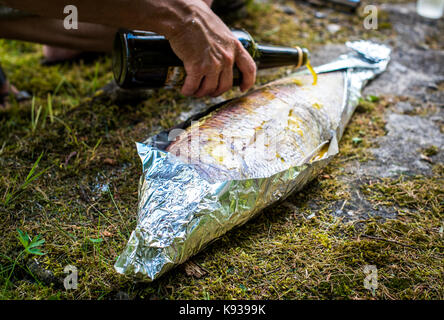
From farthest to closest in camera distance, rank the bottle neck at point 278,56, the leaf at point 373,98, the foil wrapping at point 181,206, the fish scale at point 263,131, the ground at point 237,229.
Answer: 1. the leaf at point 373,98
2. the bottle neck at point 278,56
3. the fish scale at point 263,131
4. the ground at point 237,229
5. the foil wrapping at point 181,206

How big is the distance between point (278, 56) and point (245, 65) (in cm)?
42

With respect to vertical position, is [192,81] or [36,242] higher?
[192,81]

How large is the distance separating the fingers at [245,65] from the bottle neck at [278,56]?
22cm

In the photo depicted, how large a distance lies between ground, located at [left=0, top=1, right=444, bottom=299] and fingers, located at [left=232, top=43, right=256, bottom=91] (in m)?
0.64

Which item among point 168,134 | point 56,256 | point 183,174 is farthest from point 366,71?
point 56,256

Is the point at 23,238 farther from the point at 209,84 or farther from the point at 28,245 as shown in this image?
the point at 209,84

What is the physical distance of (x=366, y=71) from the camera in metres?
2.90

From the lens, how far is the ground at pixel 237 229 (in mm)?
1568

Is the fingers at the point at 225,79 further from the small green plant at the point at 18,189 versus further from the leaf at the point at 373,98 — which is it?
the leaf at the point at 373,98

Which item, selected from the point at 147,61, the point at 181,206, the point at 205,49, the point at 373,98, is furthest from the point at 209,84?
the point at 373,98

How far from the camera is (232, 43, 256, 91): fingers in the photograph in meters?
2.03

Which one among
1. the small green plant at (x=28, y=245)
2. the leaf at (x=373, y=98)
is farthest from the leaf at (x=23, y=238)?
the leaf at (x=373, y=98)

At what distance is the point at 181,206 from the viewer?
1531mm
